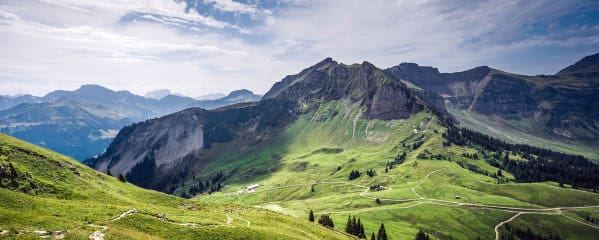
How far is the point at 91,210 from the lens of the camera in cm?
5950

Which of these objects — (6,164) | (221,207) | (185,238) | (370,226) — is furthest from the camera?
(370,226)

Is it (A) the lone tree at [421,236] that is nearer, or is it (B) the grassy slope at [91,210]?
(B) the grassy slope at [91,210]

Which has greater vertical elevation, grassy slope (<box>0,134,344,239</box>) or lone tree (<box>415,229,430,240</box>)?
grassy slope (<box>0,134,344,239</box>)

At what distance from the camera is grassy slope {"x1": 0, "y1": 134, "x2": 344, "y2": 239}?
1967 inches

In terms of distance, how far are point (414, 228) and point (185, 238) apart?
16883 centimetres

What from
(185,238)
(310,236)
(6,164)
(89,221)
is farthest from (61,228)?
(310,236)

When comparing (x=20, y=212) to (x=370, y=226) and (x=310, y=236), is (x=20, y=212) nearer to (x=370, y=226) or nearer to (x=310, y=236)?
(x=310, y=236)

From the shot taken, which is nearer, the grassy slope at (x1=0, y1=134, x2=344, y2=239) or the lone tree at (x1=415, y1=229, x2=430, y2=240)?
the grassy slope at (x1=0, y1=134, x2=344, y2=239)

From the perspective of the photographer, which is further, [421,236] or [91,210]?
[421,236]

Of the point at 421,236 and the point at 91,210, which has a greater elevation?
the point at 91,210

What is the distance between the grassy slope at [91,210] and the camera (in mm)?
49969

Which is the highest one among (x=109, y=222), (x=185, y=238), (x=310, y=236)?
(x=109, y=222)

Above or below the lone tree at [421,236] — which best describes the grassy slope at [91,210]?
above

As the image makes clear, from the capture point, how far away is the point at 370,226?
629ft
